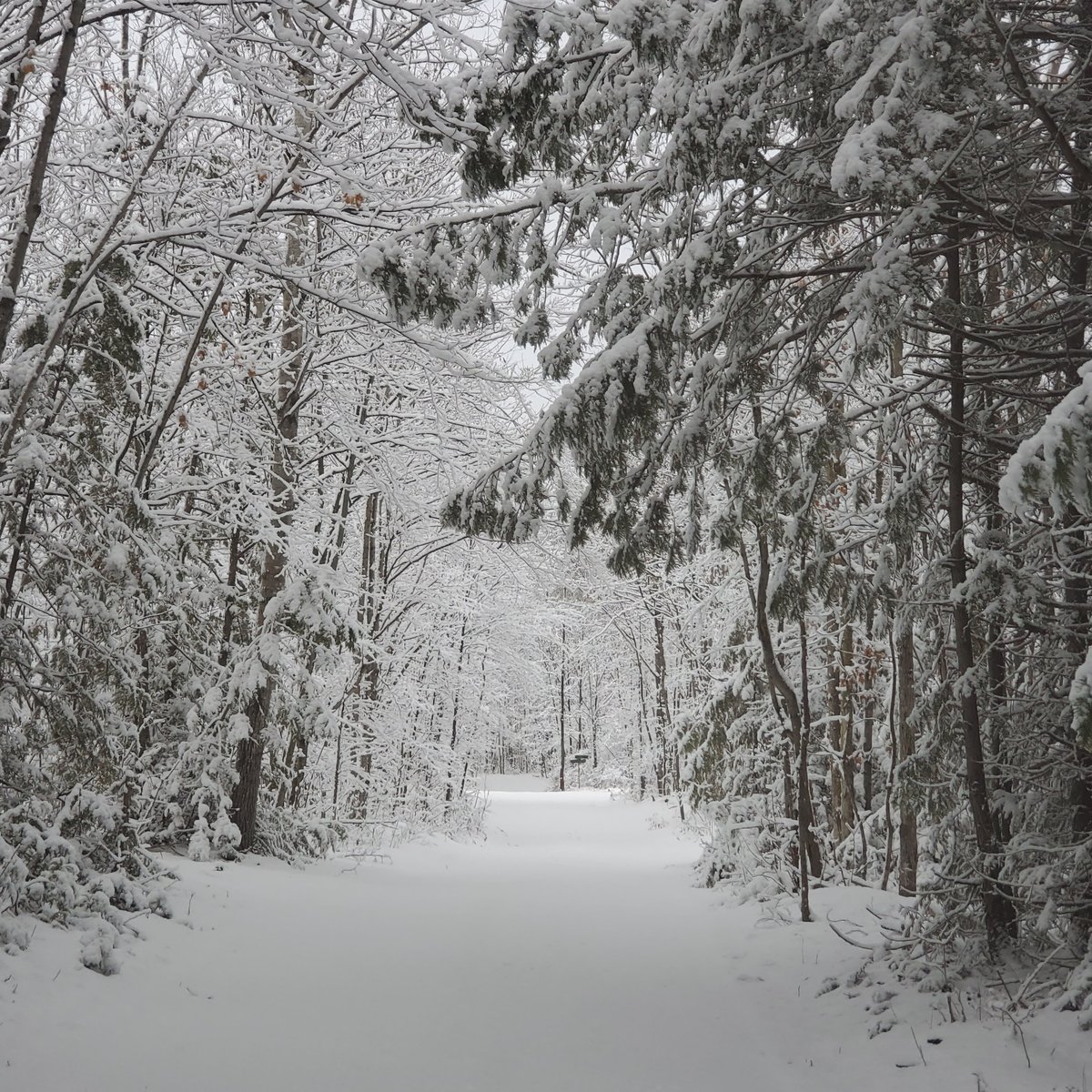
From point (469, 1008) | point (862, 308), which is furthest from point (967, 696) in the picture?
point (469, 1008)

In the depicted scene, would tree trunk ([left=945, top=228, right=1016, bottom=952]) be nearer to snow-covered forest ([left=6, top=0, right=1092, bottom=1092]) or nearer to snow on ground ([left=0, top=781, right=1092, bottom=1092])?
snow-covered forest ([left=6, top=0, right=1092, bottom=1092])

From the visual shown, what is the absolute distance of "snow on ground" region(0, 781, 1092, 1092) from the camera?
350cm

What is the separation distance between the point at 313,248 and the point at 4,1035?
7952mm

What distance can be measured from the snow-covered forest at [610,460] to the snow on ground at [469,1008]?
0.15 feet

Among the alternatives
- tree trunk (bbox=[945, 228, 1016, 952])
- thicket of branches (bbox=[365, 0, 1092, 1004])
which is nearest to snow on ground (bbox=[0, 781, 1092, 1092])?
tree trunk (bbox=[945, 228, 1016, 952])

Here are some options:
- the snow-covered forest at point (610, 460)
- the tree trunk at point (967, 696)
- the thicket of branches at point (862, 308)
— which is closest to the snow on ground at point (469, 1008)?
the snow-covered forest at point (610, 460)

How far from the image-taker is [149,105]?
636cm

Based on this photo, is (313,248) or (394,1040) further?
(313,248)

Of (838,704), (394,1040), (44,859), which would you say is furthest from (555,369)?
(838,704)

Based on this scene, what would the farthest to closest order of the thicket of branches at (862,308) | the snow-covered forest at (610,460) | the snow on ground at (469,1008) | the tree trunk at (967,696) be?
the tree trunk at (967,696), the snow-covered forest at (610,460), the snow on ground at (469,1008), the thicket of branches at (862,308)

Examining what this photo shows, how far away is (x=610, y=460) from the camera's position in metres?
4.59

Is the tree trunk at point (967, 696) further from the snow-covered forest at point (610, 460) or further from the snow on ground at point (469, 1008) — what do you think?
the snow on ground at point (469, 1008)

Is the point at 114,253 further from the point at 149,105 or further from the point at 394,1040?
the point at 394,1040

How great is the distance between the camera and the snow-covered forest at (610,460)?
12.1 feet
